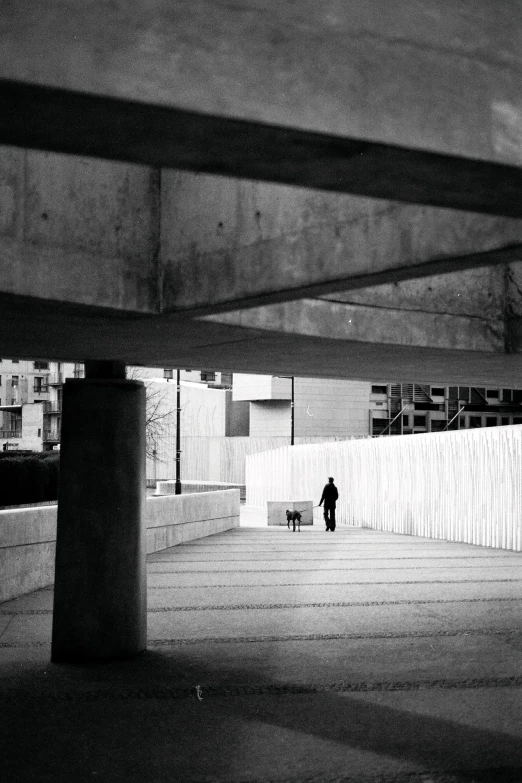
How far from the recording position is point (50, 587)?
1764 centimetres

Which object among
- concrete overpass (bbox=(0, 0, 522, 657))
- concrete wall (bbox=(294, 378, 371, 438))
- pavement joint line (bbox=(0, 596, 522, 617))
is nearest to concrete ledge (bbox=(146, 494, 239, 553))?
pavement joint line (bbox=(0, 596, 522, 617))

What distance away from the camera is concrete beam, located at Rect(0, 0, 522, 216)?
370cm


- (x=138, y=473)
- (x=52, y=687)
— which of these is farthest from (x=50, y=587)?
(x=52, y=687)

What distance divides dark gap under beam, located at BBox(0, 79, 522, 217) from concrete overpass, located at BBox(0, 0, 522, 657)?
0.04 feet

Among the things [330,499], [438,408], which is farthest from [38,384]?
[330,499]

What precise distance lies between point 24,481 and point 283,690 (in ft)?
36.9

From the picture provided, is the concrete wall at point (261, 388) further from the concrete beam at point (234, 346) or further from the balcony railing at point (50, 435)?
the concrete beam at point (234, 346)

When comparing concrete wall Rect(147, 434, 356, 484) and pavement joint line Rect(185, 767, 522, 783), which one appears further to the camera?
concrete wall Rect(147, 434, 356, 484)

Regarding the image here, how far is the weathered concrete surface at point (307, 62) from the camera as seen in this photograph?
3686mm

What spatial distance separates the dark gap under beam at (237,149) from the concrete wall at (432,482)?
20337 millimetres

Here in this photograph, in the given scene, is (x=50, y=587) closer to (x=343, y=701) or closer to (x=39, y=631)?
(x=39, y=631)

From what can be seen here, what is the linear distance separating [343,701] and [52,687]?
2853mm

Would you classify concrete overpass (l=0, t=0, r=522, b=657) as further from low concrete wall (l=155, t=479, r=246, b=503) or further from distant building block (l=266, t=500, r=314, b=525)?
low concrete wall (l=155, t=479, r=246, b=503)

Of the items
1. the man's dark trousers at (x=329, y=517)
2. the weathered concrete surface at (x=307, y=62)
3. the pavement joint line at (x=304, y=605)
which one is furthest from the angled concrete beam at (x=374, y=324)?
the man's dark trousers at (x=329, y=517)
